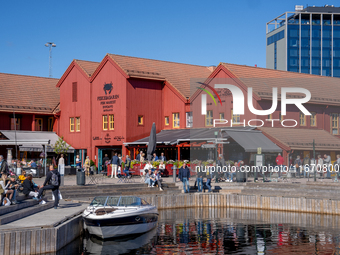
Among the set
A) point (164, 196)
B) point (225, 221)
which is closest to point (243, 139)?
point (164, 196)

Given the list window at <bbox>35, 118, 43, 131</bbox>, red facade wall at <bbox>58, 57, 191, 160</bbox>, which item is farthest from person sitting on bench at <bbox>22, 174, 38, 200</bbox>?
window at <bbox>35, 118, 43, 131</bbox>

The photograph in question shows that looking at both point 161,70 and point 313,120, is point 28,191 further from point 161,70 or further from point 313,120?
point 161,70

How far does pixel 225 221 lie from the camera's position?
23.4 m

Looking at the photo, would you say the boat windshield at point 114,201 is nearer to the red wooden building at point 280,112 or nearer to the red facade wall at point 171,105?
the red wooden building at point 280,112

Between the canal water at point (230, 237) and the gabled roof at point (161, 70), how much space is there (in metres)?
21.8

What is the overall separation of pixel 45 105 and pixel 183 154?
645 inches

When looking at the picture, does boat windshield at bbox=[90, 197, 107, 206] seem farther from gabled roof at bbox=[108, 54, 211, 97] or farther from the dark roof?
the dark roof

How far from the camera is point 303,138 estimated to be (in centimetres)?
3878

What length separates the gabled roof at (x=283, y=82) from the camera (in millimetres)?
42000

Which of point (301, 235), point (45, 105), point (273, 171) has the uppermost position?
point (45, 105)

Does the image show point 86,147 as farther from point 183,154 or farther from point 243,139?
point 243,139

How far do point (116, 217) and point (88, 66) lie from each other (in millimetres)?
33047

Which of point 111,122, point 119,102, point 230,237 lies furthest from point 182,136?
point 230,237

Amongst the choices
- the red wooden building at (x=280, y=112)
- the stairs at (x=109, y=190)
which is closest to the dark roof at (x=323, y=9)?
the red wooden building at (x=280, y=112)
